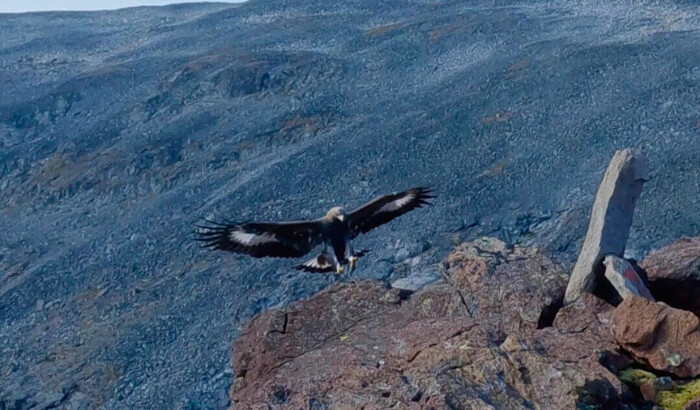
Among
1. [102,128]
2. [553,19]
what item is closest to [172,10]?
[102,128]

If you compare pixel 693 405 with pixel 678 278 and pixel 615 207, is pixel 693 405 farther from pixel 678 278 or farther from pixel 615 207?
pixel 615 207

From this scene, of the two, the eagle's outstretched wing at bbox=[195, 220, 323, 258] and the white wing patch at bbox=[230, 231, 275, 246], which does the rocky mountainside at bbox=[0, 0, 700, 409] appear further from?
the white wing patch at bbox=[230, 231, 275, 246]

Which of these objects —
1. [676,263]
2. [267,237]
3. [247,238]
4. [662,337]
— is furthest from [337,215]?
[662,337]

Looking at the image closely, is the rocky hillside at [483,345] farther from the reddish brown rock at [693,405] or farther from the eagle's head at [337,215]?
the eagle's head at [337,215]

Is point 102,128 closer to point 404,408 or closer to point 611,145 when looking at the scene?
point 611,145

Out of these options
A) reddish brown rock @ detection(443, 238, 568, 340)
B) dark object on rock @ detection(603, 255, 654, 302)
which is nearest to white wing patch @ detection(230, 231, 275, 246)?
reddish brown rock @ detection(443, 238, 568, 340)

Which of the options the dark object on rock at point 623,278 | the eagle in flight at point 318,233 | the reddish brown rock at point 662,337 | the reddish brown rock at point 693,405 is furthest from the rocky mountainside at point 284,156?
the reddish brown rock at point 693,405
